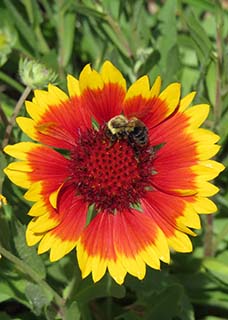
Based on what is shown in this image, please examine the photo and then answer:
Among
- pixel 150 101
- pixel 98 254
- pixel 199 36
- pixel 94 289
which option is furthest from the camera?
pixel 199 36

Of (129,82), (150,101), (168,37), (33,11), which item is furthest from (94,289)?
(33,11)

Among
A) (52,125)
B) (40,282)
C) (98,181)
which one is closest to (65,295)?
(40,282)

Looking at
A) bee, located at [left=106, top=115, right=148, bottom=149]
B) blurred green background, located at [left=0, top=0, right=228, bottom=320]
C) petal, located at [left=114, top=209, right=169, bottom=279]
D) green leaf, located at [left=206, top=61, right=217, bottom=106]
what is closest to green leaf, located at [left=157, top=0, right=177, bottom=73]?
blurred green background, located at [left=0, top=0, right=228, bottom=320]

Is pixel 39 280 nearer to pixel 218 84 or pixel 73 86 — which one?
pixel 73 86

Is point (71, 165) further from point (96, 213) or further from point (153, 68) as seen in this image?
point (153, 68)

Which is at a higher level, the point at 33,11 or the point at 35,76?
the point at 33,11

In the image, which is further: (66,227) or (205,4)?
(205,4)
